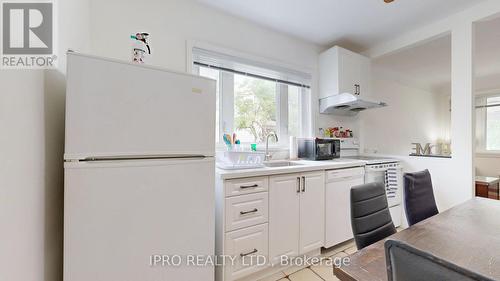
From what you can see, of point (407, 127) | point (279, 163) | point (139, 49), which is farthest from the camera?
point (407, 127)

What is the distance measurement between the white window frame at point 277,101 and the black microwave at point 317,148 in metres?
0.22

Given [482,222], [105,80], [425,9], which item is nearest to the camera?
[105,80]

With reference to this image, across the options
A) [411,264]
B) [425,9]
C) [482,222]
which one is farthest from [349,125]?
[411,264]

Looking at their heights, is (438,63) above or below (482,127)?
above

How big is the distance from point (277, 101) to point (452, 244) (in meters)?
2.04

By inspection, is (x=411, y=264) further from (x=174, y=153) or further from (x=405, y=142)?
(x=405, y=142)

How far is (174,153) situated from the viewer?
3.70 feet

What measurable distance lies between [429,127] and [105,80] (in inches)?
245

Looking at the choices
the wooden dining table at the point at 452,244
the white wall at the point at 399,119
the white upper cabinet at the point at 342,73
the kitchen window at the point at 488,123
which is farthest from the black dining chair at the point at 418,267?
the kitchen window at the point at 488,123

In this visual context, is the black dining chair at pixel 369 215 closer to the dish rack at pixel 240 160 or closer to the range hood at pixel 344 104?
the dish rack at pixel 240 160

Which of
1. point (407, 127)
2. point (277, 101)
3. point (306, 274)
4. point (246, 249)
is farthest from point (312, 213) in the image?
point (407, 127)

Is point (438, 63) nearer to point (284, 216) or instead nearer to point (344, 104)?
point (344, 104)

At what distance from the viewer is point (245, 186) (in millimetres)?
1545

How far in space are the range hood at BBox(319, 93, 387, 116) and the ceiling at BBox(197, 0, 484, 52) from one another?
806mm
